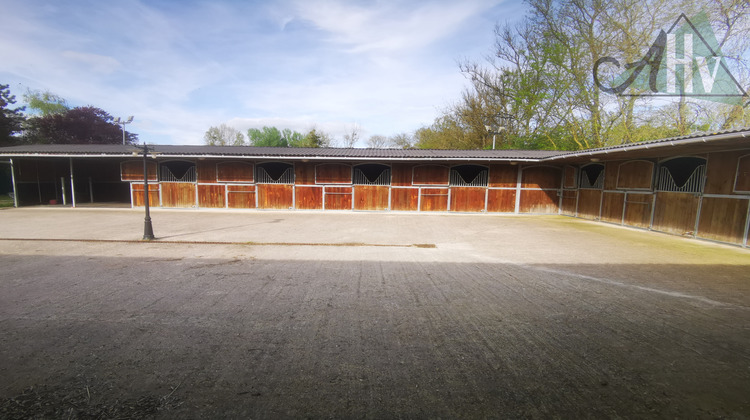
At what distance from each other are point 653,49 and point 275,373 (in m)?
20.1

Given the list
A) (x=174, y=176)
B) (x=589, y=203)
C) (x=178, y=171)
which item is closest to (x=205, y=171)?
(x=178, y=171)

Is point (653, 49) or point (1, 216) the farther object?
A: point (653, 49)

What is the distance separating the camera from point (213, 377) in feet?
6.81

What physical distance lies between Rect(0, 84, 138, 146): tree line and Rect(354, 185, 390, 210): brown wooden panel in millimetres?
26704

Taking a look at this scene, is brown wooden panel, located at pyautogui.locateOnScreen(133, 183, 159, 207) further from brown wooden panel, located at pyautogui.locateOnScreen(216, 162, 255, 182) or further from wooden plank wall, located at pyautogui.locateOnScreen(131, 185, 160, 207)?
brown wooden panel, located at pyautogui.locateOnScreen(216, 162, 255, 182)

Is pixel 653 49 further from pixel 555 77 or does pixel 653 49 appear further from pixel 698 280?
pixel 698 280

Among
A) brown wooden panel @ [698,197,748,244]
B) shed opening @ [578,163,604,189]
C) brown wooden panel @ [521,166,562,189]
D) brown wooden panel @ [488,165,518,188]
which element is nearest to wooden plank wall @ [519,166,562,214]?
brown wooden panel @ [521,166,562,189]

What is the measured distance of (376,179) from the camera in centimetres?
1319

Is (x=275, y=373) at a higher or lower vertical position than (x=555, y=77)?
lower

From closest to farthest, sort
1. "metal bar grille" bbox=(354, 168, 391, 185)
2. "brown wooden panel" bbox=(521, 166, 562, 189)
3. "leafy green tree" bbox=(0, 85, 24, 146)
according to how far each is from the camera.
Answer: "metal bar grille" bbox=(354, 168, 391, 185) < "brown wooden panel" bbox=(521, 166, 562, 189) < "leafy green tree" bbox=(0, 85, 24, 146)

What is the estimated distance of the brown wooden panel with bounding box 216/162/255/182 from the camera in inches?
517

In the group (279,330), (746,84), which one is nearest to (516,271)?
(279,330)

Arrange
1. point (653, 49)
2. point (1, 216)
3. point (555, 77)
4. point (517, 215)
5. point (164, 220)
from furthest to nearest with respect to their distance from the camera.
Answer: point (555, 77) → point (653, 49) → point (517, 215) → point (1, 216) → point (164, 220)

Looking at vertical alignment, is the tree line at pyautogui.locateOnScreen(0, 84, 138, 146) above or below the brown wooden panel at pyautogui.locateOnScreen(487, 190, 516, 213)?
above
